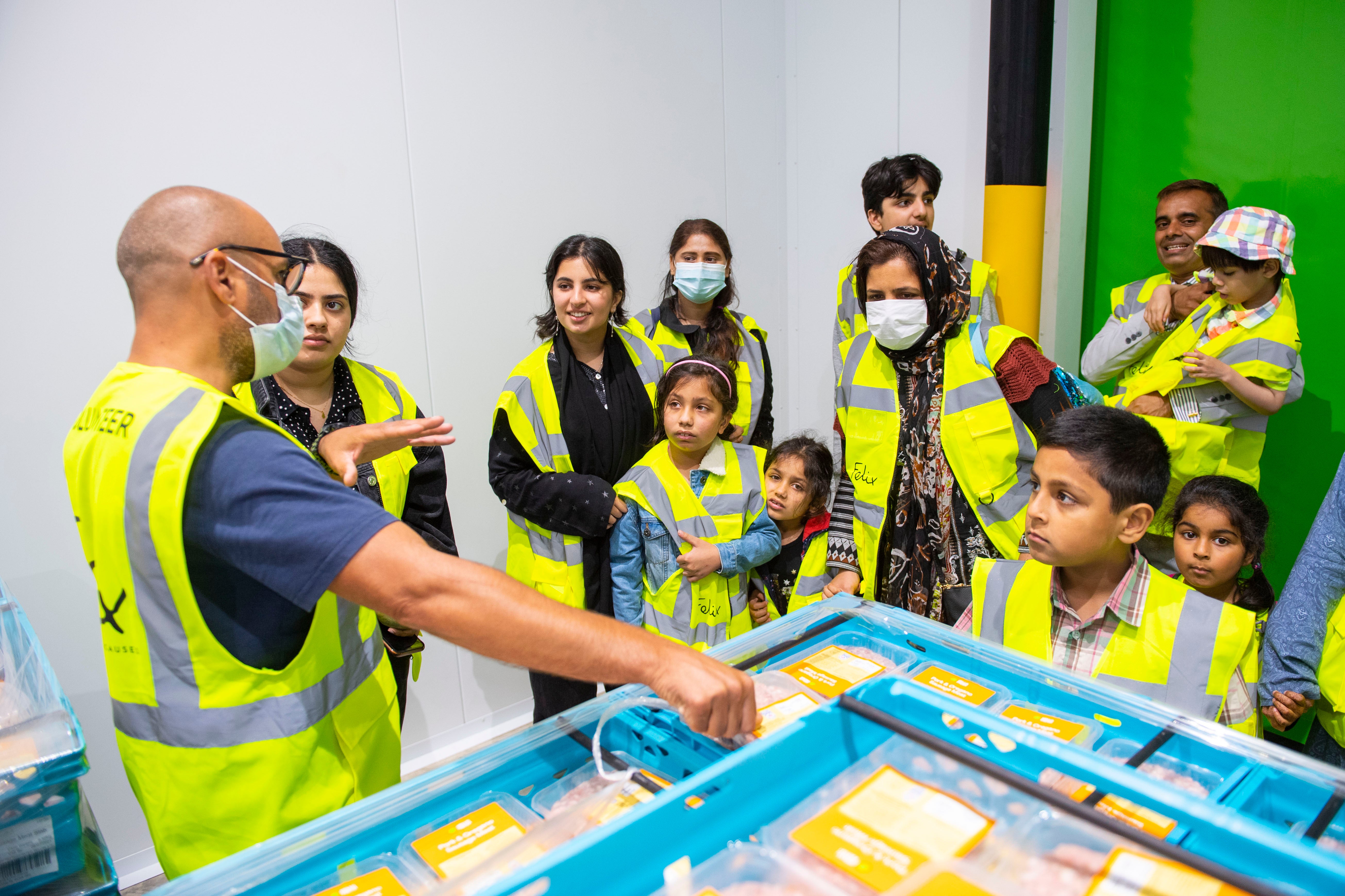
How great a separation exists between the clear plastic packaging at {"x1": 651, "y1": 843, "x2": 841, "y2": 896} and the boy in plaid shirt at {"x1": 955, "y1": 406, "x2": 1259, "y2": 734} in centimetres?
86

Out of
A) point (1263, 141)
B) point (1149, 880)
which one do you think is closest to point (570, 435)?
point (1149, 880)

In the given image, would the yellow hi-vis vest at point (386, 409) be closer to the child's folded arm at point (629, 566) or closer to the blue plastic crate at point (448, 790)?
the child's folded arm at point (629, 566)

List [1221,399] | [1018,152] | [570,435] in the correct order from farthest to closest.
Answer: [1018,152] < [570,435] < [1221,399]

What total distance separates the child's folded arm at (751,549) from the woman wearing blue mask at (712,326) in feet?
1.44

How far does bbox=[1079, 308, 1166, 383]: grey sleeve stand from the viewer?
2852mm

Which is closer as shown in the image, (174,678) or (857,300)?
(174,678)

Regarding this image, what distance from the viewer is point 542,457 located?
8.52ft

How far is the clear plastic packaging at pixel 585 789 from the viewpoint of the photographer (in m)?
1.04

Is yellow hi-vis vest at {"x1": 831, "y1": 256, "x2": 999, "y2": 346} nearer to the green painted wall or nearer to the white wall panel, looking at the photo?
the white wall panel

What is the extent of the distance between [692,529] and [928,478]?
2.34 feet

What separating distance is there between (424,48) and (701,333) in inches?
58.1

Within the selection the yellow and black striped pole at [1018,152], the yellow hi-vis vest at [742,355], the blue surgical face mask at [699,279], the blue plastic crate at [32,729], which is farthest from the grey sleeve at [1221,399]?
the blue plastic crate at [32,729]

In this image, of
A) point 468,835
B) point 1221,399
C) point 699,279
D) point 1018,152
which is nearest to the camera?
point 468,835

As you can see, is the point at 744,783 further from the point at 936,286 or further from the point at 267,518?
the point at 936,286
